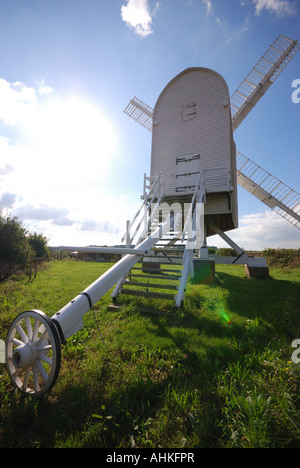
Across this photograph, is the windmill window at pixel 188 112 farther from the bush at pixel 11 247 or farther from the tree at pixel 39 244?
the tree at pixel 39 244

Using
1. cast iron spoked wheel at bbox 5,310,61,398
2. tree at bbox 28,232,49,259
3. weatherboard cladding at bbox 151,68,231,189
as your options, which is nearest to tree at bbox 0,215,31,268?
cast iron spoked wheel at bbox 5,310,61,398

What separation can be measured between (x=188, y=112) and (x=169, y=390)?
38.4ft

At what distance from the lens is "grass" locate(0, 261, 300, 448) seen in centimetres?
203

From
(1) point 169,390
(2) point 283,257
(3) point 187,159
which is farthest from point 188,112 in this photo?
(2) point 283,257

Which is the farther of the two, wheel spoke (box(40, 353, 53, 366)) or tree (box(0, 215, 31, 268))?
tree (box(0, 215, 31, 268))

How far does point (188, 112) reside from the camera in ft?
36.0

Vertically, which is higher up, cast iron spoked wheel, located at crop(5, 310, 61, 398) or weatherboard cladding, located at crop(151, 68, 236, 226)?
weatherboard cladding, located at crop(151, 68, 236, 226)

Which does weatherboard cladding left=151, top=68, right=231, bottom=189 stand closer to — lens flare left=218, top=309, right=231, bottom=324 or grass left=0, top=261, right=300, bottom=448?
lens flare left=218, top=309, right=231, bottom=324

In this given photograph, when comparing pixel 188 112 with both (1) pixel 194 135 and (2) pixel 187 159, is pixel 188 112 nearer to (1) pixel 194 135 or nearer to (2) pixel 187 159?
(1) pixel 194 135

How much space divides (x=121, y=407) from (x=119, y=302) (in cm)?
361

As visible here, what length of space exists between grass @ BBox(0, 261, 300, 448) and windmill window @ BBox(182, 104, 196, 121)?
31.9 feet

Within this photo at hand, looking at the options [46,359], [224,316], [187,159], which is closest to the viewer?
[46,359]
